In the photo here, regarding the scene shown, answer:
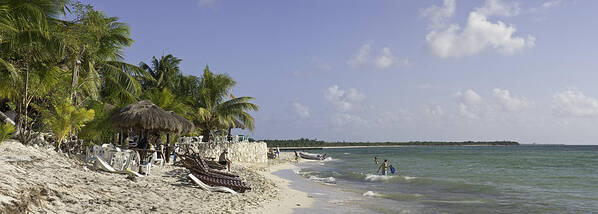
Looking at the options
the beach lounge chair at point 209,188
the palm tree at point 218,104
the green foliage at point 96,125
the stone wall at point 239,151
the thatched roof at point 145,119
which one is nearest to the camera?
the beach lounge chair at point 209,188

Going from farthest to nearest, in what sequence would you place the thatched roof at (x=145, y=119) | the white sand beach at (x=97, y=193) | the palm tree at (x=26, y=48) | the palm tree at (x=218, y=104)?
the palm tree at (x=218, y=104)
the thatched roof at (x=145, y=119)
the palm tree at (x=26, y=48)
the white sand beach at (x=97, y=193)

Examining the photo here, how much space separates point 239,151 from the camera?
74.2 feet

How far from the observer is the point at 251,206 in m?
8.59

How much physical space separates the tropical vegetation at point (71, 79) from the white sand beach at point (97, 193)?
1891 millimetres

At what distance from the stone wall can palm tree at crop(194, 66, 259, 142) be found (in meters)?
2.00

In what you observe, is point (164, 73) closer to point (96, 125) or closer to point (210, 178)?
point (96, 125)

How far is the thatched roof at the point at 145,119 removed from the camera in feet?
41.3

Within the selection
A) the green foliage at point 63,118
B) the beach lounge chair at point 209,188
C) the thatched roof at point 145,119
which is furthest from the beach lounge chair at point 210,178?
the green foliage at point 63,118

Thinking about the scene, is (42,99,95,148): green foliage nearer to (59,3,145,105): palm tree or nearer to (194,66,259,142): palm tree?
(59,3,145,105): palm tree

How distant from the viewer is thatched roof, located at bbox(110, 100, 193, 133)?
12602 mm

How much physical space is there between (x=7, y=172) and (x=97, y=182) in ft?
5.68

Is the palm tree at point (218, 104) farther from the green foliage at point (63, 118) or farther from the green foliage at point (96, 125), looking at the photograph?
the green foliage at point (63, 118)

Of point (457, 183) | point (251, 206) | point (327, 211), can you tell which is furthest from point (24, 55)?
point (457, 183)

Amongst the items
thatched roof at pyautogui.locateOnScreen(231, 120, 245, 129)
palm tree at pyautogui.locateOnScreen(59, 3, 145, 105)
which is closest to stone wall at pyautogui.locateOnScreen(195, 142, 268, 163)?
thatched roof at pyautogui.locateOnScreen(231, 120, 245, 129)
